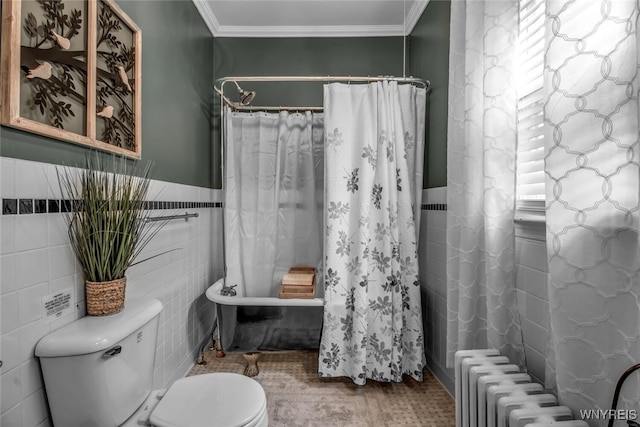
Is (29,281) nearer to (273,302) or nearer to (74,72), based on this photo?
(74,72)

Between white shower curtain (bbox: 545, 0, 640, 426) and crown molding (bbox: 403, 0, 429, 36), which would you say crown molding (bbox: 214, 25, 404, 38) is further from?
white shower curtain (bbox: 545, 0, 640, 426)

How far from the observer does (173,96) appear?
6.49 feet

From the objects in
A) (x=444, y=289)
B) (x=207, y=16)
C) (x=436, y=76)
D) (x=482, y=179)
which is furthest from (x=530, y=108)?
(x=207, y=16)

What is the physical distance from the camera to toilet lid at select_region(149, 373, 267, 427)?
3.46 feet

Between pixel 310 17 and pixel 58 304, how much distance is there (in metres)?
2.56

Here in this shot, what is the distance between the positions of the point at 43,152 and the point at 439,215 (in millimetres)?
1882

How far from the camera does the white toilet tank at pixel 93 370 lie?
0.96m

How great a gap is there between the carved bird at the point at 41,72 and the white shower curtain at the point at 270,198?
1346 mm

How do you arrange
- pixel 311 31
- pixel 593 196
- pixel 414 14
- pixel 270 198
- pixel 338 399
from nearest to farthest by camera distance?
pixel 593 196
pixel 338 399
pixel 270 198
pixel 414 14
pixel 311 31

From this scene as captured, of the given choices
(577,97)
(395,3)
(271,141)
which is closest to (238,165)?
(271,141)

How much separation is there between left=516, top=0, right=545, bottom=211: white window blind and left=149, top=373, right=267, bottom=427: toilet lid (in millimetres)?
1279

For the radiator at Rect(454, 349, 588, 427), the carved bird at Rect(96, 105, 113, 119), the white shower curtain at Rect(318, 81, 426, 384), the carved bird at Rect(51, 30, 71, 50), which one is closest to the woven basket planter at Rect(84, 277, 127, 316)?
the carved bird at Rect(96, 105, 113, 119)

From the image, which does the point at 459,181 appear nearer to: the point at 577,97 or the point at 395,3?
the point at 577,97

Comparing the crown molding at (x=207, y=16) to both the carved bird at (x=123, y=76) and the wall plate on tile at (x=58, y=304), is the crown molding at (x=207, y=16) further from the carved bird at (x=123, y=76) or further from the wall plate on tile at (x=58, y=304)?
the wall plate on tile at (x=58, y=304)
